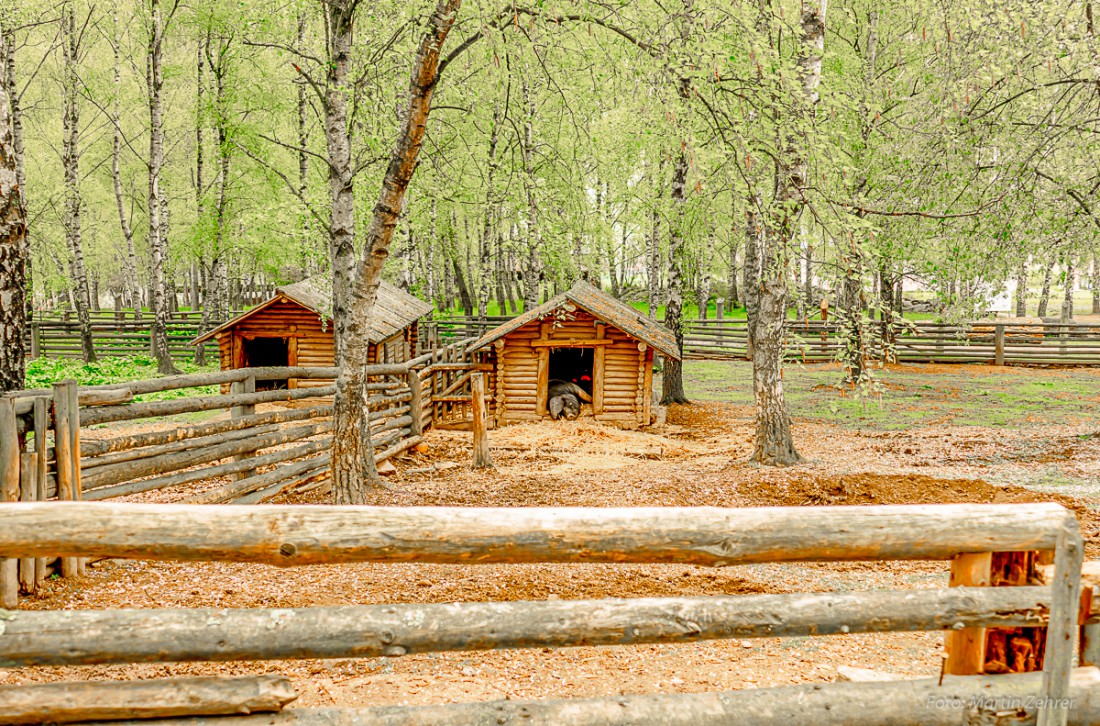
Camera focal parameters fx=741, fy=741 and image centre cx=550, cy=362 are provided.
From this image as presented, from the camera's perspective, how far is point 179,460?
769cm

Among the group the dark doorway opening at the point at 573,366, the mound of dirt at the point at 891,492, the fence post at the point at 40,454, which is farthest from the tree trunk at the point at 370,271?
the dark doorway opening at the point at 573,366

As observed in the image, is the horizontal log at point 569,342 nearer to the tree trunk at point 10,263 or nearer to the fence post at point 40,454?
the tree trunk at point 10,263

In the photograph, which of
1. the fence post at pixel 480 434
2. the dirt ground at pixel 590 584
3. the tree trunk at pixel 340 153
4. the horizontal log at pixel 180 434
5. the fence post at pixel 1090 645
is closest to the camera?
the fence post at pixel 1090 645

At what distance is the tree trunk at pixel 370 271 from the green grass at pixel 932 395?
802 cm

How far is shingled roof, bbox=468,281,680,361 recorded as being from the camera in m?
16.5

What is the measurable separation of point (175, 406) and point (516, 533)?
20.0 ft

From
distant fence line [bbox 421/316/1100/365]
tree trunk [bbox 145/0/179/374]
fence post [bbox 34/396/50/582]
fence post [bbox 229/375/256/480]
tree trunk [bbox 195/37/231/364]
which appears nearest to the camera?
fence post [bbox 34/396/50/582]

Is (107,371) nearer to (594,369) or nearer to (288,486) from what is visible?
(594,369)

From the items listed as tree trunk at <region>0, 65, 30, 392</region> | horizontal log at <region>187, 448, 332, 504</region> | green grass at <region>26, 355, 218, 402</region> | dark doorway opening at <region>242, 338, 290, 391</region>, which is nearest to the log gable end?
horizontal log at <region>187, 448, 332, 504</region>

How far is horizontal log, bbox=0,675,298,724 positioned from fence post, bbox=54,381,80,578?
11.7 ft

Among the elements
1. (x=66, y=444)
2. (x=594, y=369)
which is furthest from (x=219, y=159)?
(x=66, y=444)

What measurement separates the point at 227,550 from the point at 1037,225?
1289 centimetres

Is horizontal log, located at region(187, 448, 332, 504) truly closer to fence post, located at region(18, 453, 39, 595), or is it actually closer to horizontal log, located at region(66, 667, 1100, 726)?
fence post, located at region(18, 453, 39, 595)

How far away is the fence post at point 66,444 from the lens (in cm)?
584
